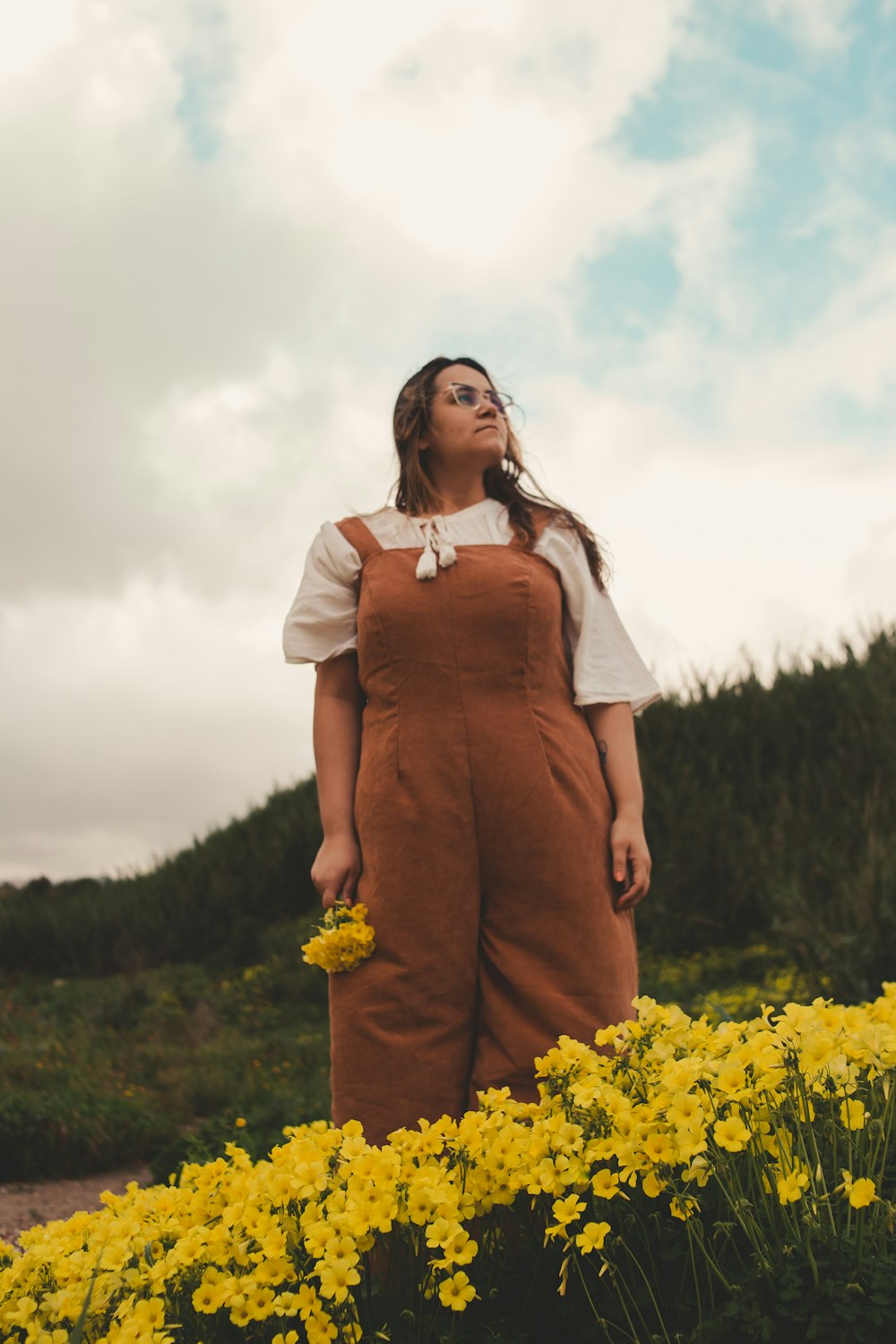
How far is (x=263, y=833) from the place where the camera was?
1066 cm

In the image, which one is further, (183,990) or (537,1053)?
(183,990)

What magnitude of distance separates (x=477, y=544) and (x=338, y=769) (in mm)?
589

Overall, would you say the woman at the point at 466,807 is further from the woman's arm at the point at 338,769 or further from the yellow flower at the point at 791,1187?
the yellow flower at the point at 791,1187

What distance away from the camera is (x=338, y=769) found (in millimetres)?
2428

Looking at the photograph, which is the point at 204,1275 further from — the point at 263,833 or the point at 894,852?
the point at 263,833

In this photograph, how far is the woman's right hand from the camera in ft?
7.63

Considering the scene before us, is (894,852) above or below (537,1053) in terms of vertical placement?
above

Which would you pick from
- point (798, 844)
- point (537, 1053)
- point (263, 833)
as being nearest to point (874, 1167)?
point (537, 1053)

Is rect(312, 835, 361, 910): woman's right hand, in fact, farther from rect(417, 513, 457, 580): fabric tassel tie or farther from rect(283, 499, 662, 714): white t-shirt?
rect(417, 513, 457, 580): fabric tassel tie

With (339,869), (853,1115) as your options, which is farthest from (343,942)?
(853,1115)

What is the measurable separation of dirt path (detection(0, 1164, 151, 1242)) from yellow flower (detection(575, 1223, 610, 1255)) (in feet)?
10.5

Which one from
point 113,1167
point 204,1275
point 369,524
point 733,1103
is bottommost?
point 113,1167

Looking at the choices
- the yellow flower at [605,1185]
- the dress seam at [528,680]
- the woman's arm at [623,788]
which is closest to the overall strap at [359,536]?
the dress seam at [528,680]

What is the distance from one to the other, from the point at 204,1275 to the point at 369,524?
1.55m
